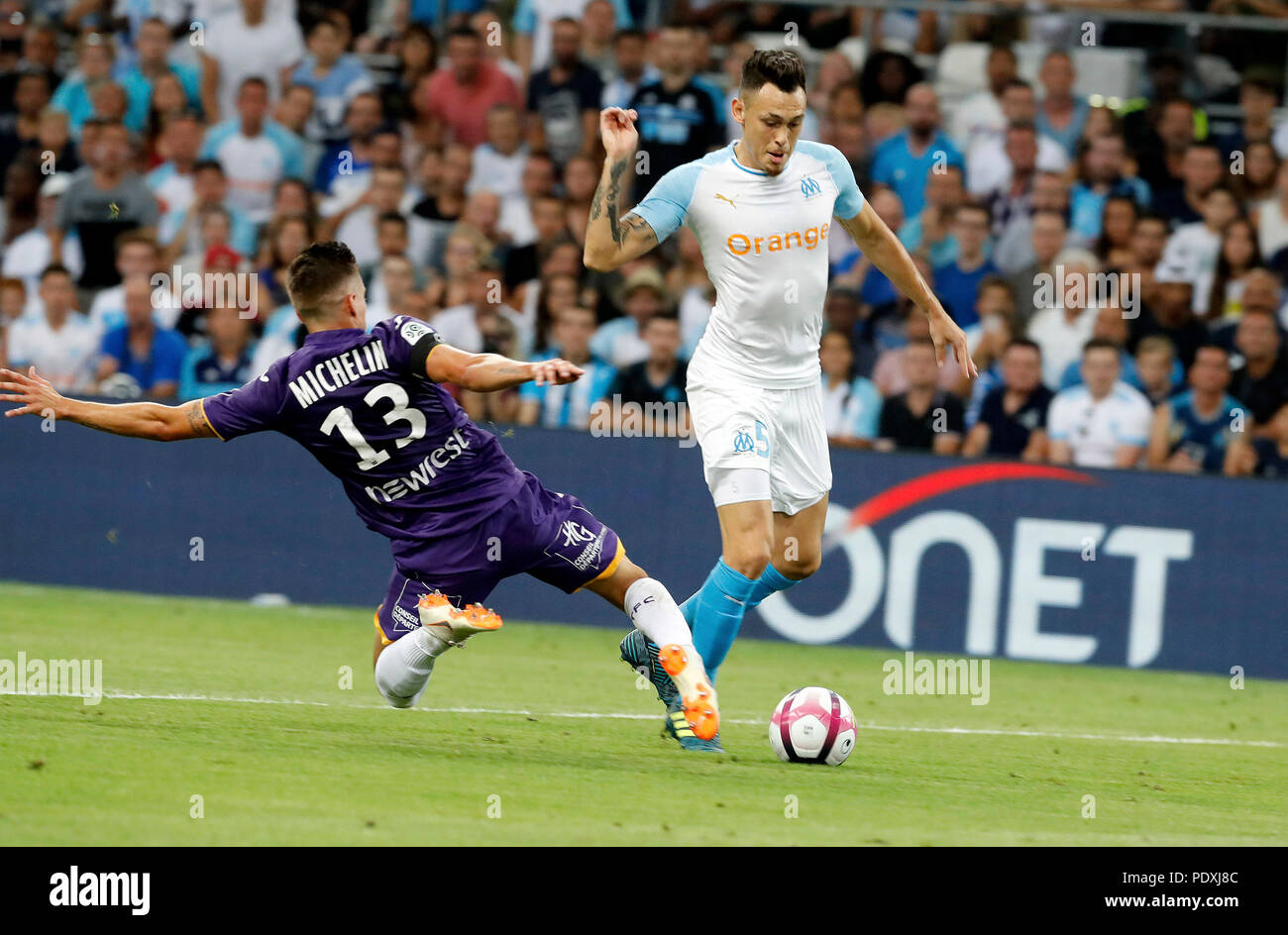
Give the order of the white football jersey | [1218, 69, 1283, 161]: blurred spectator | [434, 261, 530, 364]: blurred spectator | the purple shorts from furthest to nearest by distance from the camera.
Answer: [1218, 69, 1283, 161]: blurred spectator → [434, 261, 530, 364]: blurred spectator → the white football jersey → the purple shorts

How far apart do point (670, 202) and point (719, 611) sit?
1.70 metres

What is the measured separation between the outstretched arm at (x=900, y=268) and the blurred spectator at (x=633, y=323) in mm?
5075

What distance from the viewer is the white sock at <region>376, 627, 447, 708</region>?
698 cm

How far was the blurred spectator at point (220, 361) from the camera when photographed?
12.8 m

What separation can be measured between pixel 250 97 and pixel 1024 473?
6886 millimetres

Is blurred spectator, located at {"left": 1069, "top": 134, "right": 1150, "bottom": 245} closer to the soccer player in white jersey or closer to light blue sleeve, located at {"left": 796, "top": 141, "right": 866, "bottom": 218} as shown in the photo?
the soccer player in white jersey

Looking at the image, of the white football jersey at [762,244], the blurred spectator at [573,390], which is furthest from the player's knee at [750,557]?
the blurred spectator at [573,390]

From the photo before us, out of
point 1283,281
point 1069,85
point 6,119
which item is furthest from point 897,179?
point 6,119

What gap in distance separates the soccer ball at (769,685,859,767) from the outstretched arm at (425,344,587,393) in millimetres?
1771

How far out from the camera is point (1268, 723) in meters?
9.69

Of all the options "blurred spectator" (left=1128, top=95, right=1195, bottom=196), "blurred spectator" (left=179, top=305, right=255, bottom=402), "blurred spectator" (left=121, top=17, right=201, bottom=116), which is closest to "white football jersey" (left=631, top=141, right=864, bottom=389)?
"blurred spectator" (left=179, top=305, right=255, bottom=402)

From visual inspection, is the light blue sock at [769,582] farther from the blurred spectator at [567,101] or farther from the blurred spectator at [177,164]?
the blurred spectator at [177,164]

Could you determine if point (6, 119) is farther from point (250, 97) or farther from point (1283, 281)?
point (1283, 281)

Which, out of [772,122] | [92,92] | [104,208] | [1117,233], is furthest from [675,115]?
[772,122]
